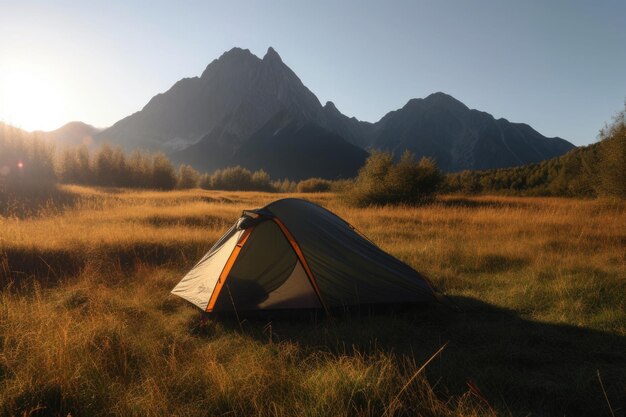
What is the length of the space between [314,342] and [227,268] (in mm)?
1909

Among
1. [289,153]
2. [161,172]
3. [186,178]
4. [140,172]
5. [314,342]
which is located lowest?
[314,342]

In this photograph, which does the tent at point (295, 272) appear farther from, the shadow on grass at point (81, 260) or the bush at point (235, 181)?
the bush at point (235, 181)

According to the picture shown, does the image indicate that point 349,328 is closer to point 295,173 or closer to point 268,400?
point 268,400

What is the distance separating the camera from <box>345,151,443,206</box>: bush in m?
22.2

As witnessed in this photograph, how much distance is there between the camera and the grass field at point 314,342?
313cm

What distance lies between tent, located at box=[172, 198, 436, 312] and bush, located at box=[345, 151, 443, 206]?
16.3 meters

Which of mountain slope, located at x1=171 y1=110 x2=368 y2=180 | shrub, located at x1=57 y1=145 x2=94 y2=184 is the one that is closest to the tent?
shrub, located at x1=57 y1=145 x2=94 y2=184

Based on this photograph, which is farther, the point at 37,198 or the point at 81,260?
the point at 37,198

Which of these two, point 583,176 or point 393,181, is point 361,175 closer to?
point 393,181

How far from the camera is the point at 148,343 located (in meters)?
4.48

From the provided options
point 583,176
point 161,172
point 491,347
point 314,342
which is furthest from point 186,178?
point 491,347

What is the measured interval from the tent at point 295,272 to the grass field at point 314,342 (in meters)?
0.31

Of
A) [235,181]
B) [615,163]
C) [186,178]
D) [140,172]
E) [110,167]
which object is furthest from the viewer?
[235,181]

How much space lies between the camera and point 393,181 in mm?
22078
